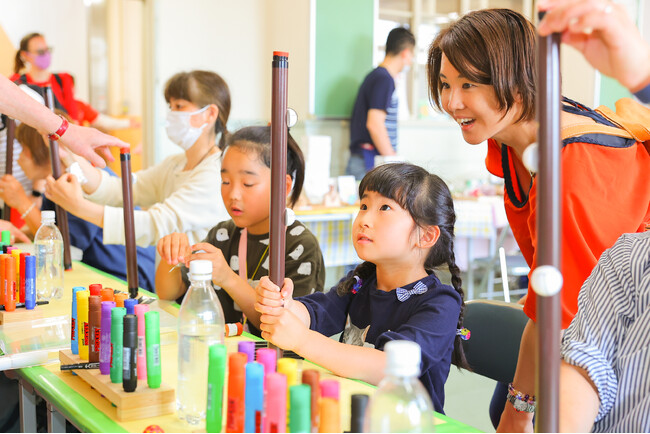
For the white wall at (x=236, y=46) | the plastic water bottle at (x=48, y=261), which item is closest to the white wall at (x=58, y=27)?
the white wall at (x=236, y=46)

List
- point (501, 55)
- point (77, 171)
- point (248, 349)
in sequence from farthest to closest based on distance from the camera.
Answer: point (77, 171), point (501, 55), point (248, 349)

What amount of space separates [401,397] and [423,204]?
817 millimetres

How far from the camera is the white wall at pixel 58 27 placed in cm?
561

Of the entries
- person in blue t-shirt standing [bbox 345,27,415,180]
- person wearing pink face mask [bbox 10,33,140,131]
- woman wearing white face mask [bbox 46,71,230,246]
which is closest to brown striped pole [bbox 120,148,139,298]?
woman wearing white face mask [bbox 46,71,230,246]

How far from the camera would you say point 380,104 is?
16.7 ft

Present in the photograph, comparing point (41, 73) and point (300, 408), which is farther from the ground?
point (41, 73)

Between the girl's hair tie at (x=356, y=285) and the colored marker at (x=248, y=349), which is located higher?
the colored marker at (x=248, y=349)

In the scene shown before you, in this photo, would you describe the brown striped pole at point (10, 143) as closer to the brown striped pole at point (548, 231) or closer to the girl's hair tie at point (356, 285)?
the girl's hair tie at point (356, 285)

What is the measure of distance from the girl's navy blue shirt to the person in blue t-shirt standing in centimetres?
372

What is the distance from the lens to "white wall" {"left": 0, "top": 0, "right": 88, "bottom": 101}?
5.61 m

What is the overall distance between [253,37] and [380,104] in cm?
128

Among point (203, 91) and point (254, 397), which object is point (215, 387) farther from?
point (203, 91)

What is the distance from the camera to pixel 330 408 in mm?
788

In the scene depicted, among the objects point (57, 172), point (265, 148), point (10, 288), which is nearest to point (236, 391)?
point (10, 288)
